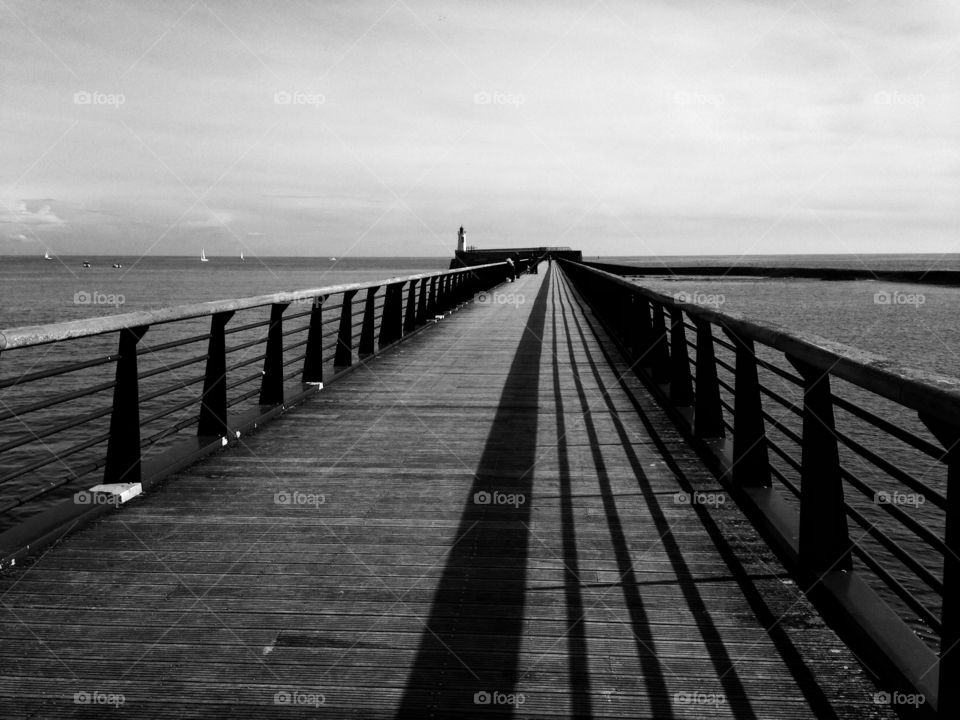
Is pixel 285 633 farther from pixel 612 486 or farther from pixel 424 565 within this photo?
pixel 612 486

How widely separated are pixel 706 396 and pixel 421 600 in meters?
3.37

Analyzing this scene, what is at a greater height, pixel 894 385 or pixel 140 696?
pixel 894 385

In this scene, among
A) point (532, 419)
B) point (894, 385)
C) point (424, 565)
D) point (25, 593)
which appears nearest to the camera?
point (894, 385)

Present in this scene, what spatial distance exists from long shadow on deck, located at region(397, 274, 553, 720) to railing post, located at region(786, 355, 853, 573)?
1314 millimetres

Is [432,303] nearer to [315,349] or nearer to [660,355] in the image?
[315,349]

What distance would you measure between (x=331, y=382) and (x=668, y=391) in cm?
392

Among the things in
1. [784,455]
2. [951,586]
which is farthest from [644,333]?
[951,586]

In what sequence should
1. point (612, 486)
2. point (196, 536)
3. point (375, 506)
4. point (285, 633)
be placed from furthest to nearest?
point (612, 486)
point (375, 506)
point (196, 536)
point (285, 633)

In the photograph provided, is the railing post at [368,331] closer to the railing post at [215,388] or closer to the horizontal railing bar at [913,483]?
the railing post at [215,388]

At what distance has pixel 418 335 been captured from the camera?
614 inches

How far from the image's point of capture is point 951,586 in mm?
2383

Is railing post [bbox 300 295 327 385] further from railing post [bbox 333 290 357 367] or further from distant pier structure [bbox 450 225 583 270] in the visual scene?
distant pier structure [bbox 450 225 583 270]

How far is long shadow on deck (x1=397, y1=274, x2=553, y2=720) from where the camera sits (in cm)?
279

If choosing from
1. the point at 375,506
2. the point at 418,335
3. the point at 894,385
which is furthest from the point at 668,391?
the point at 418,335
